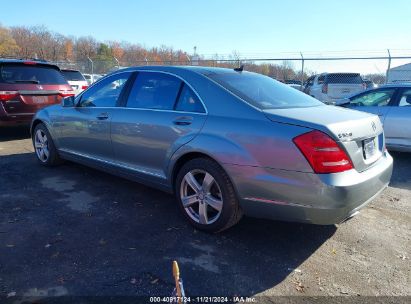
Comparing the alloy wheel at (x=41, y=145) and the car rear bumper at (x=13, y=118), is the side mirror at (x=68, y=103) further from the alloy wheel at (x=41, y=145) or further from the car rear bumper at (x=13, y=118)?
the car rear bumper at (x=13, y=118)

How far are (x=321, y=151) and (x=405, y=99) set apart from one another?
483 cm

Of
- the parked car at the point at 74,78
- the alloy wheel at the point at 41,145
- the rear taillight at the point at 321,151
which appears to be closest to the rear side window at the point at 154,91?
the rear taillight at the point at 321,151

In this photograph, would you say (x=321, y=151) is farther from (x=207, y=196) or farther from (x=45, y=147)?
(x=45, y=147)

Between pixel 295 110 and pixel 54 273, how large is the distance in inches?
96.4

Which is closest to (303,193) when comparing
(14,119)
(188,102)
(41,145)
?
(188,102)

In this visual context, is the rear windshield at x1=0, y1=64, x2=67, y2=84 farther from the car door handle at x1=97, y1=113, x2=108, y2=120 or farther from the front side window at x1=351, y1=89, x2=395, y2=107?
the front side window at x1=351, y1=89, x2=395, y2=107

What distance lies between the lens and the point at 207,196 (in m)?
3.54

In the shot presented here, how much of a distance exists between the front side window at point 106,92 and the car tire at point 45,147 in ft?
3.67

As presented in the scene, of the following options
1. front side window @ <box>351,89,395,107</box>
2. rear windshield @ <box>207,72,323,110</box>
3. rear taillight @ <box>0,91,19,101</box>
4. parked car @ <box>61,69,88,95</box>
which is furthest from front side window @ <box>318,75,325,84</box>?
rear windshield @ <box>207,72,323,110</box>

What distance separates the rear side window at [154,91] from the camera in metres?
3.98

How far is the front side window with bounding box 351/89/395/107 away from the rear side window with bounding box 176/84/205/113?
473 cm

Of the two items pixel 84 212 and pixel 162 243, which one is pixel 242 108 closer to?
pixel 162 243

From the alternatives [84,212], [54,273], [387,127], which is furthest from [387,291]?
[387,127]

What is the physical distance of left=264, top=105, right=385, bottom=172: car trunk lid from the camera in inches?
118
